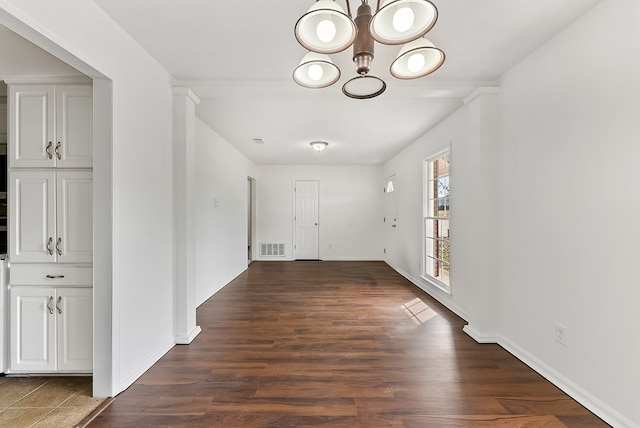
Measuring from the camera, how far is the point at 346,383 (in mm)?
1954

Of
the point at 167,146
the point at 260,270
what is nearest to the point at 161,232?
the point at 167,146

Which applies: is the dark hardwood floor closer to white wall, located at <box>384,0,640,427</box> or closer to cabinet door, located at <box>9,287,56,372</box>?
white wall, located at <box>384,0,640,427</box>

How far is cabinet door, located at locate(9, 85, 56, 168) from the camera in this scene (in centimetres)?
190

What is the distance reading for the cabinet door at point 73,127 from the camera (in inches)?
75.3

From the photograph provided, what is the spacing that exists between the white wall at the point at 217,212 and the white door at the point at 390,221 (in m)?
3.19

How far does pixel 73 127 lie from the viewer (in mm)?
1922

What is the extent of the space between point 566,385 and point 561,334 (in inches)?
12.9

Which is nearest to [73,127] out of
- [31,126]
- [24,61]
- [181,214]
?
[31,126]

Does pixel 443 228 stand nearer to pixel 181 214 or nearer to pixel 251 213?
pixel 181 214

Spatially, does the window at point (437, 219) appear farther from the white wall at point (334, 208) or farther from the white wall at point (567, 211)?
the white wall at point (334, 208)

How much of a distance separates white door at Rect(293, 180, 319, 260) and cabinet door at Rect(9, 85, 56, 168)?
5.20 metres

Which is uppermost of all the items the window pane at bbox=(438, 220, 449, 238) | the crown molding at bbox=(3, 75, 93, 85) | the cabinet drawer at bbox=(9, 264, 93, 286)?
the crown molding at bbox=(3, 75, 93, 85)

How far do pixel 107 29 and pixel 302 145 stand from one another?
3.31 metres

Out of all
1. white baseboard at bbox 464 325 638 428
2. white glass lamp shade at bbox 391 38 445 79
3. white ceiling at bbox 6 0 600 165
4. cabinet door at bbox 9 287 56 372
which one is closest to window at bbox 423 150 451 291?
white ceiling at bbox 6 0 600 165
